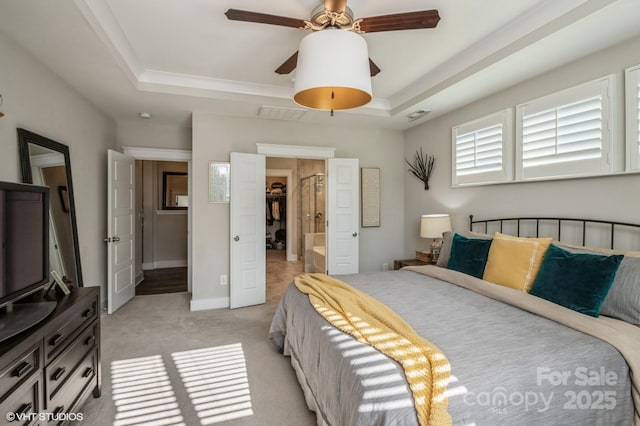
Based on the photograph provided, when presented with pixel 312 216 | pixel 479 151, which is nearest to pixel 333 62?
pixel 479 151

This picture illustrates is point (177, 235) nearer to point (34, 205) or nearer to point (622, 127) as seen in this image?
point (34, 205)

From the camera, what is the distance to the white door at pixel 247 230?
13.3 feet

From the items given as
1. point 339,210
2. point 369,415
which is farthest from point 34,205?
point 339,210

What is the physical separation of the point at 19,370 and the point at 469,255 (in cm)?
308

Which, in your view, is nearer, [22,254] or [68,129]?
[22,254]

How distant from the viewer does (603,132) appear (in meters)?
2.38

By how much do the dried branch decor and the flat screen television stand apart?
13.4 feet

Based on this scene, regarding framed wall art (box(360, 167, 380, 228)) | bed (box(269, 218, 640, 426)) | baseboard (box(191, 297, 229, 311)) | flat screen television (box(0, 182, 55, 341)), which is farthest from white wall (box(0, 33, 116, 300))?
framed wall art (box(360, 167, 380, 228))

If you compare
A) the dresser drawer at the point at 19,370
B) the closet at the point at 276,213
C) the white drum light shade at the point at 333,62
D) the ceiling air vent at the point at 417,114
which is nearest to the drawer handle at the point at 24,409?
the dresser drawer at the point at 19,370

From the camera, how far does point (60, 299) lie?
186 cm

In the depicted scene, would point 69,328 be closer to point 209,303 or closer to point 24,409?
point 24,409

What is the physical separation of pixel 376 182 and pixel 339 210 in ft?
2.71

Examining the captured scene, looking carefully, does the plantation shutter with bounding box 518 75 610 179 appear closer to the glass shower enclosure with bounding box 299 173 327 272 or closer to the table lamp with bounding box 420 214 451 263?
the table lamp with bounding box 420 214 451 263

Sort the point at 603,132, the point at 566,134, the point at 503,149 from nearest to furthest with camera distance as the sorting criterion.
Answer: the point at 603,132, the point at 566,134, the point at 503,149
